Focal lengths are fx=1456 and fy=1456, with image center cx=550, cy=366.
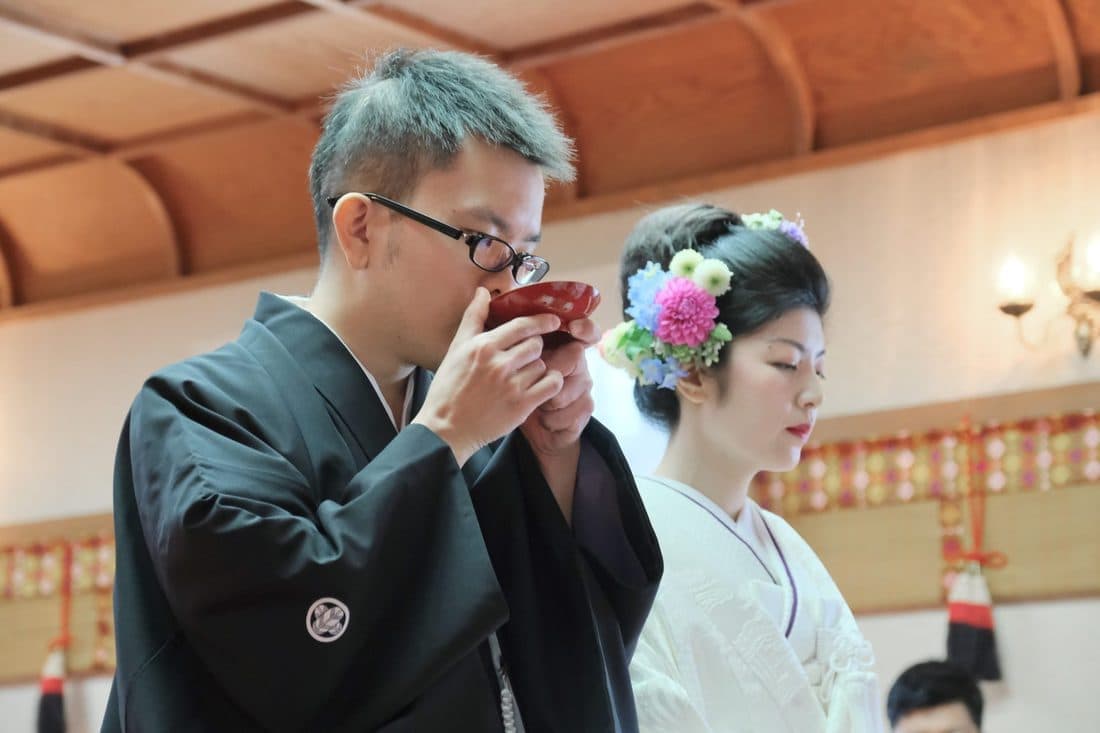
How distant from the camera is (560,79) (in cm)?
585

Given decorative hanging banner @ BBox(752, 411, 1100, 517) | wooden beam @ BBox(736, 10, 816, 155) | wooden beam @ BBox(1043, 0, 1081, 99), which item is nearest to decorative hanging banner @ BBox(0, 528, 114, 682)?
decorative hanging banner @ BBox(752, 411, 1100, 517)

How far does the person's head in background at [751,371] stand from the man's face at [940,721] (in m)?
1.56

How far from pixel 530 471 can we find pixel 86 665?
18.3 ft

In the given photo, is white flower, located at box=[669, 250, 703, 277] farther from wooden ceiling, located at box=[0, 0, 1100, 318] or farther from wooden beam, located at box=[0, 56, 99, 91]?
wooden beam, located at box=[0, 56, 99, 91]

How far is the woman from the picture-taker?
236cm

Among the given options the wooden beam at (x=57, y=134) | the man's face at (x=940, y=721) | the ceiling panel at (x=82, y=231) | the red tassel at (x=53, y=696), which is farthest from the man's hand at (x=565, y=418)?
the red tassel at (x=53, y=696)

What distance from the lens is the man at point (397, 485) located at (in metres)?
1.46

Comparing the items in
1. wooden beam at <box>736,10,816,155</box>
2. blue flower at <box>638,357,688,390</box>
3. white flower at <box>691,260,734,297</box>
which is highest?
wooden beam at <box>736,10,816,155</box>

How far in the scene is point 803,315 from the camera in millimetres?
2553

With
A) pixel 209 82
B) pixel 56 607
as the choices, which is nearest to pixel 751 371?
pixel 209 82

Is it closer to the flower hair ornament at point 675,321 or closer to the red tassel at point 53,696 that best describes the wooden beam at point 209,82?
the red tassel at point 53,696

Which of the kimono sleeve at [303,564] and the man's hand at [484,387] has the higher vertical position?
the man's hand at [484,387]

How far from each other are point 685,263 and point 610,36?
2.93 metres

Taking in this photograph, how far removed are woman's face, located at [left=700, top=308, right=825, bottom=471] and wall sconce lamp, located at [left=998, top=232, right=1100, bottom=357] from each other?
2508 mm
